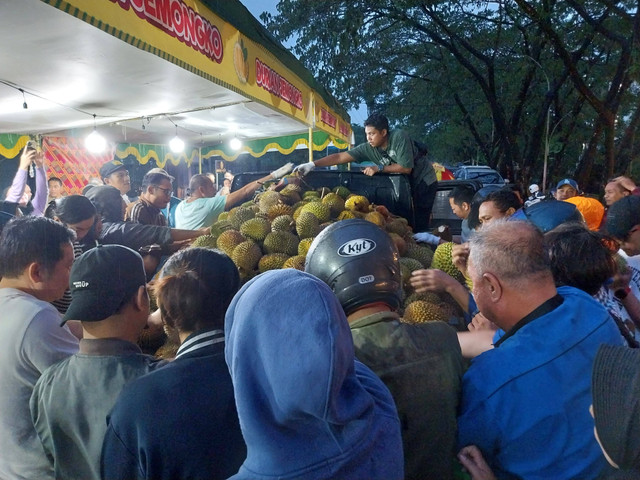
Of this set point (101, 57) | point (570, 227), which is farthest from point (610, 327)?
point (101, 57)

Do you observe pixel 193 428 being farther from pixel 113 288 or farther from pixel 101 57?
pixel 101 57

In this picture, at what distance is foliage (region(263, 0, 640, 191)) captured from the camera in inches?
438

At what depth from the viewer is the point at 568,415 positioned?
1.39 meters

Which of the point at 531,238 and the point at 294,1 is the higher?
the point at 294,1

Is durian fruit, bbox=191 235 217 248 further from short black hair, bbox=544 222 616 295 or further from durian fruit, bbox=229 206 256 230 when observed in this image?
short black hair, bbox=544 222 616 295

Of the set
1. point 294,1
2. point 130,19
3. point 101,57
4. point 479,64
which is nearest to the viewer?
point 130,19

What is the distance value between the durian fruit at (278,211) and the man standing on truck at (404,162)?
2.84 feet

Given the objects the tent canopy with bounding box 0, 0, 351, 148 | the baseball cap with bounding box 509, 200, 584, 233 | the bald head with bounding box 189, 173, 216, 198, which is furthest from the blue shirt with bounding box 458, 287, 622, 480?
the bald head with bounding box 189, 173, 216, 198

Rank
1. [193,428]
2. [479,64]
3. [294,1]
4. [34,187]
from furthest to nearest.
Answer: [479,64] < [294,1] < [34,187] < [193,428]

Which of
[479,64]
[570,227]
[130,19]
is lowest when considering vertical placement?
[570,227]

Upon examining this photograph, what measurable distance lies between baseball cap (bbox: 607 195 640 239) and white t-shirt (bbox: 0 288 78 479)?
3.47 m

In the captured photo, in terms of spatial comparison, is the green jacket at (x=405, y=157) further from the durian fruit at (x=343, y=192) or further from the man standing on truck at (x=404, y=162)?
the durian fruit at (x=343, y=192)

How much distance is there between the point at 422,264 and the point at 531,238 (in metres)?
1.48

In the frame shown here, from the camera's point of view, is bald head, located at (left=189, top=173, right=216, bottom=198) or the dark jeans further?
bald head, located at (left=189, top=173, right=216, bottom=198)
